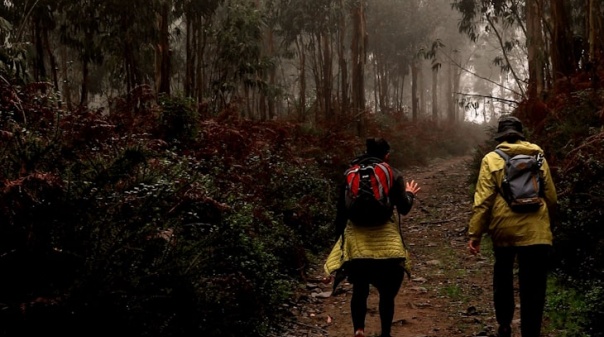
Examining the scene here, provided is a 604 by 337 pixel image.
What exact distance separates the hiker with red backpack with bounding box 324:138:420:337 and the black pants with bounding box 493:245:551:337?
809 mm

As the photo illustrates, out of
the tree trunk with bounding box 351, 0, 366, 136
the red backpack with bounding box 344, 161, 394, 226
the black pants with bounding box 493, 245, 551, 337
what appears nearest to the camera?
the red backpack with bounding box 344, 161, 394, 226

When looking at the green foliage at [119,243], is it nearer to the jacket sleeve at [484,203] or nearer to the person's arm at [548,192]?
the jacket sleeve at [484,203]

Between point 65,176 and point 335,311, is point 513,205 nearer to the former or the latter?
point 335,311

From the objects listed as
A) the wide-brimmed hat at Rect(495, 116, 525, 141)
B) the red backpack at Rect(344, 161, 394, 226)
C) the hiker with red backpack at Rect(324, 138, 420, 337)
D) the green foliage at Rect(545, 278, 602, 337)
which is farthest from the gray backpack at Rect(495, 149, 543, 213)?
the green foliage at Rect(545, 278, 602, 337)

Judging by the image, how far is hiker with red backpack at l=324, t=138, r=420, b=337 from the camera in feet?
14.1

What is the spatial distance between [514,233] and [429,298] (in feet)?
8.82

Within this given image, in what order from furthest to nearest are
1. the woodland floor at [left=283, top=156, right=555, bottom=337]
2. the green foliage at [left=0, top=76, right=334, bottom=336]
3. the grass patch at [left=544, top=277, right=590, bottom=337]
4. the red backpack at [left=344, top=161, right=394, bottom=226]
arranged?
the woodland floor at [left=283, top=156, right=555, bottom=337] → the grass patch at [left=544, top=277, right=590, bottom=337] → the red backpack at [left=344, top=161, right=394, bottom=226] → the green foliage at [left=0, top=76, right=334, bottom=336]

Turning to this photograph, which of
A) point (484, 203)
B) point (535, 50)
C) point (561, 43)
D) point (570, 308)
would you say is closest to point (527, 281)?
point (484, 203)

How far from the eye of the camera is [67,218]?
382 cm

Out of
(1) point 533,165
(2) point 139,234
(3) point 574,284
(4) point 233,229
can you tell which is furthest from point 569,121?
(2) point 139,234

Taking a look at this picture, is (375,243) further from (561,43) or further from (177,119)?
(561,43)

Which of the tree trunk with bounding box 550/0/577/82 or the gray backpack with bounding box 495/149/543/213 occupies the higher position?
the tree trunk with bounding box 550/0/577/82

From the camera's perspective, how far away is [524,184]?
4.33 metres

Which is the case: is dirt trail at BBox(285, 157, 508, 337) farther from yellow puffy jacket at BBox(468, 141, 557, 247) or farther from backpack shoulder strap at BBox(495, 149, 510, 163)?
backpack shoulder strap at BBox(495, 149, 510, 163)
